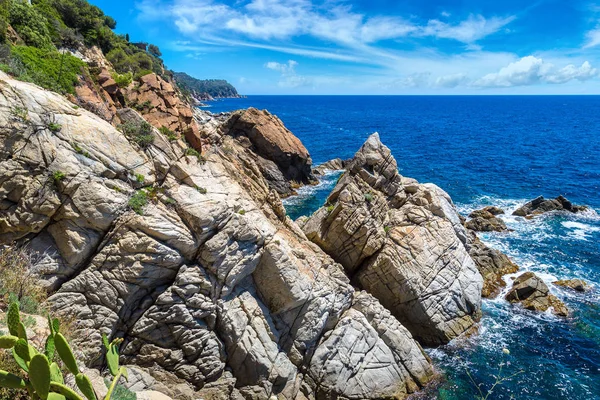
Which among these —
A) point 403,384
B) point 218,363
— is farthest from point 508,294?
point 218,363

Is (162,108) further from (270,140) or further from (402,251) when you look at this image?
(270,140)

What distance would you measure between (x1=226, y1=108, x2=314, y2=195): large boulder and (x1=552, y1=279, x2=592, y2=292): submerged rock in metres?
37.4

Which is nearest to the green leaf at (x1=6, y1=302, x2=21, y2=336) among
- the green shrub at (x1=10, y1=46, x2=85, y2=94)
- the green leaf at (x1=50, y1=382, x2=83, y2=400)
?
the green leaf at (x1=50, y1=382, x2=83, y2=400)

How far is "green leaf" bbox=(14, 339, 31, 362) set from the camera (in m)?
7.64

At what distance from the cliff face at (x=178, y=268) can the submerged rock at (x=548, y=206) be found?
39.2 meters

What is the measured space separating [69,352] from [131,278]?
857cm

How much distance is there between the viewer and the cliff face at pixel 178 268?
→ 50.6ft

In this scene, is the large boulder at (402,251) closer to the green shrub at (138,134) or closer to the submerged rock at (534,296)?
the submerged rock at (534,296)

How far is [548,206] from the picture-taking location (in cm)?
5253

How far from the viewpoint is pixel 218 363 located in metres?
18.6

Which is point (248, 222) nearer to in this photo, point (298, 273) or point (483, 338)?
point (298, 273)

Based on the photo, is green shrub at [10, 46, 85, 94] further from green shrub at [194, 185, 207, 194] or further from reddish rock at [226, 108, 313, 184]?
reddish rock at [226, 108, 313, 184]

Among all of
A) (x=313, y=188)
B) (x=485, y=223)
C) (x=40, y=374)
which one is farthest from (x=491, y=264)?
(x=40, y=374)

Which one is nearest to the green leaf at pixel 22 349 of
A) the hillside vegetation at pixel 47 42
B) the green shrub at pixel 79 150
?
the green shrub at pixel 79 150
